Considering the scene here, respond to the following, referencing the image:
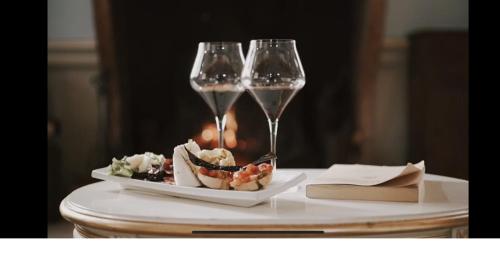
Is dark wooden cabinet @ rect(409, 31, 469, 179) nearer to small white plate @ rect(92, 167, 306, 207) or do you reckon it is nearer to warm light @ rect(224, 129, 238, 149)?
warm light @ rect(224, 129, 238, 149)

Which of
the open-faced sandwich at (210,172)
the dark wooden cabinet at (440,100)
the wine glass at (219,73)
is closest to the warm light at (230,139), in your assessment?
the dark wooden cabinet at (440,100)

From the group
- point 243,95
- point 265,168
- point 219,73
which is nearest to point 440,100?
point 243,95

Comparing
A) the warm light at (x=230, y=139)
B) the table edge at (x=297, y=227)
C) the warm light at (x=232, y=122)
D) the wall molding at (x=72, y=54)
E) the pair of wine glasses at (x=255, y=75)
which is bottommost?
the table edge at (x=297, y=227)

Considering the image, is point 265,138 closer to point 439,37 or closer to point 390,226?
point 439,37

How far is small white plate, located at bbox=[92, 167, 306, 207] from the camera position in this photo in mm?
874

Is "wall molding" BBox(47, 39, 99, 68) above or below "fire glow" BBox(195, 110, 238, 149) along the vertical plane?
above

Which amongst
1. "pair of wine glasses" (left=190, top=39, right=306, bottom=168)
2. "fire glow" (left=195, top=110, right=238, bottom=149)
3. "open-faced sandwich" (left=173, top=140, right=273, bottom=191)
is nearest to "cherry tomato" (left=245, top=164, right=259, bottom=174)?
"open-faced sandwich" (left=173, top=140, right=273, bottom=191)

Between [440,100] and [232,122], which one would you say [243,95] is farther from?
[440,100]

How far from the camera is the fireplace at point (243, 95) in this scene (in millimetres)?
2791

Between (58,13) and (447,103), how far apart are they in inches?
56.6

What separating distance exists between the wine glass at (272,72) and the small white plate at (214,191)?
3.5 inches

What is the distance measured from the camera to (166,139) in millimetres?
2822

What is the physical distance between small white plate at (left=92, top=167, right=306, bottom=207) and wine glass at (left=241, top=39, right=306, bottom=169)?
3.5 inches

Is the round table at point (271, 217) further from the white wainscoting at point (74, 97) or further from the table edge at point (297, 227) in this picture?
the white wainscoting at point (74, 97)
